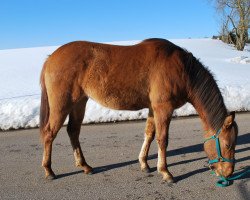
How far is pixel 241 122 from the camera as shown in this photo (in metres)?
6.65

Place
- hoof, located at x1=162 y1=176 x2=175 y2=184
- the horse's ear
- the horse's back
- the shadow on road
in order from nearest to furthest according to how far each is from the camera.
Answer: the horse's ear → hoof, located at x1=162 y1=176 x2=175 y2=184 → the horse's back → the shadow on road

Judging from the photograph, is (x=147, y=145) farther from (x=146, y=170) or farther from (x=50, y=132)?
(x=50, y=132)

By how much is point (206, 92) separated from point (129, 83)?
986 millimetres

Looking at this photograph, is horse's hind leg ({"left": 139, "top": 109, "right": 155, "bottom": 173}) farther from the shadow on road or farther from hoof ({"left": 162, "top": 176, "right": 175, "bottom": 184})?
hoof ({"left": 162, "top": 176, "right": 175, "bottom": 184})

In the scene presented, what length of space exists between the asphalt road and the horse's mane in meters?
0.84

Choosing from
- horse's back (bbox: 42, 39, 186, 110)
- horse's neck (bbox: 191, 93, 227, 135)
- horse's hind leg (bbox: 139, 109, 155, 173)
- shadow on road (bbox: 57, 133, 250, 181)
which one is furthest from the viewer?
horse's hind leg (bbox: 139, 109, 155, 173)

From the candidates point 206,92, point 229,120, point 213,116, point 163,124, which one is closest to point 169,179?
point 163,124

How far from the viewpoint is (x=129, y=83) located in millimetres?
4059

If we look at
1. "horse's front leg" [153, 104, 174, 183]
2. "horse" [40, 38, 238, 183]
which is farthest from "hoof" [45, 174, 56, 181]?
"horse's front leg" [153, 104, 174, 183]

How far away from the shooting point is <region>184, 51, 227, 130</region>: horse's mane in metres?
3.79

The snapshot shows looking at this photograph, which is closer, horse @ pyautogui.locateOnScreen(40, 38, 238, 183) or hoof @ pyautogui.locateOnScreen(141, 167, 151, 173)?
horse @ pyautogui.locateOnScreen(40, 38, 238, 183)

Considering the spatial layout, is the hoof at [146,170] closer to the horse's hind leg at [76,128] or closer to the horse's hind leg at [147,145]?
the horse's hind leg at [147,145]

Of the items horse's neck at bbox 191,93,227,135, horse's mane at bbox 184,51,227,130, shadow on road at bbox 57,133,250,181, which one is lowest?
shadow on road at bbox 57,133,250,181

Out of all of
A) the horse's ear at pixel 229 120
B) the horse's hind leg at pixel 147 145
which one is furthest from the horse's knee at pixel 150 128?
the horse's ear at pixel 229 120
